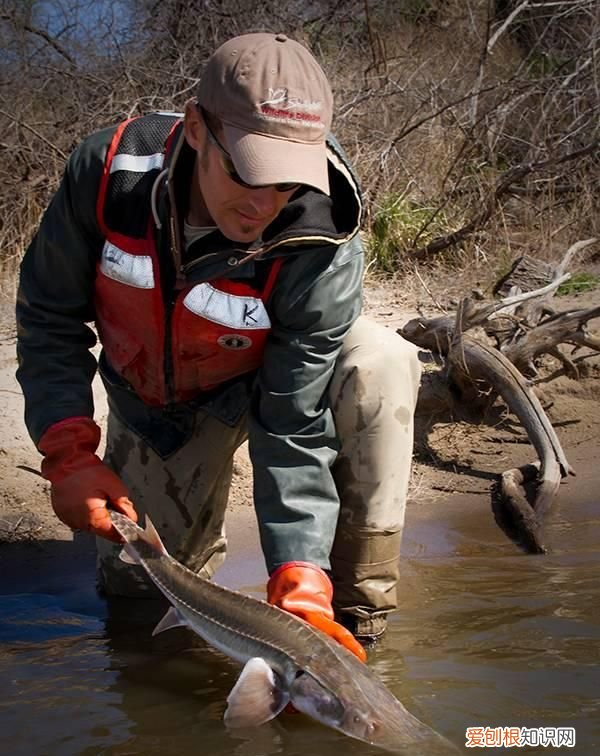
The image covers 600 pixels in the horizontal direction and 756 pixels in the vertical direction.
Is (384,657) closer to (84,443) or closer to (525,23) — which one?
(84,443)

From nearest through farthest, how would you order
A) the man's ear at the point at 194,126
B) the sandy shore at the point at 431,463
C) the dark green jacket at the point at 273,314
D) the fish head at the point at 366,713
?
the fish head at the point at 366,713, the man's ear at the point at 194,126, the dark green jacket at the point at 273,314, the sandy shore at the point at 431,463

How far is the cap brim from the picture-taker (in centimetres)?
304

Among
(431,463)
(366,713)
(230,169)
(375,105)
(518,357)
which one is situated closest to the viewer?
(366,713)

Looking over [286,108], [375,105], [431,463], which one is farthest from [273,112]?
[375,105]

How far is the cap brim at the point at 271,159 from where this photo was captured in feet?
9.96

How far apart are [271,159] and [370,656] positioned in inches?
68.3

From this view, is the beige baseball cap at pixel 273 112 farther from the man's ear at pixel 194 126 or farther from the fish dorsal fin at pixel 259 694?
the fish dorsal fin at pixel 259 694

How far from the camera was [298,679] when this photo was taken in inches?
118

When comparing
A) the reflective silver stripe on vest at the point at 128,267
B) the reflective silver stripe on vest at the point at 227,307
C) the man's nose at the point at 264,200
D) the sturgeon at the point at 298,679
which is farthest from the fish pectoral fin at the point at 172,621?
the man's nose at the point at 264,200

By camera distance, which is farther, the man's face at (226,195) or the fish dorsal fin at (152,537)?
the fish dorsal fin at (152,537)

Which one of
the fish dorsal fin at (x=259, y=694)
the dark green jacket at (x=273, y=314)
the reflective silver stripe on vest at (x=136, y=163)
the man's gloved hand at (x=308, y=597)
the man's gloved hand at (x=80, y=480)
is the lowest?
the fish dorsal fin at (x=259, y=694)

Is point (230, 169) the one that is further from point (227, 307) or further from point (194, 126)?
point (227, 307)

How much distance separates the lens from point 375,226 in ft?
27.2

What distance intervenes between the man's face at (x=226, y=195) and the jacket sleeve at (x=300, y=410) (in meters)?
0.24
